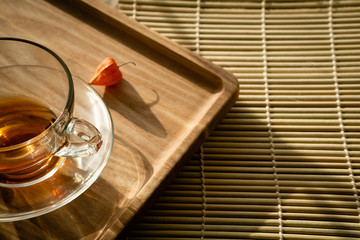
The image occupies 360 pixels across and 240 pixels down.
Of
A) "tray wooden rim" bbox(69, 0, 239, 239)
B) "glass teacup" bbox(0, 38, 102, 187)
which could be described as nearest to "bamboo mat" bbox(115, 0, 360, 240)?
"tray wooden rim" bbox(69, 0, 239, 239)

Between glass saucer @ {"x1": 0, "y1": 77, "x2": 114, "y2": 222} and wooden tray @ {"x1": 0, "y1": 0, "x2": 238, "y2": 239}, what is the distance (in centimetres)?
3

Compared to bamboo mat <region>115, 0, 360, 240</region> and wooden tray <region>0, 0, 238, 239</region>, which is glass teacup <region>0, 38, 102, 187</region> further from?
bamboo mat <region>115, 0, 360, 240</region>

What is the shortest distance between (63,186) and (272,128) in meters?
0.38

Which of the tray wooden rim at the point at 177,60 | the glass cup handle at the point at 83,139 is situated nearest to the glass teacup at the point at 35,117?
the glass cup handle at the point at 83,139

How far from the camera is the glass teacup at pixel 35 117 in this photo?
51 centimetres

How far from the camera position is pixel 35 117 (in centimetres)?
62

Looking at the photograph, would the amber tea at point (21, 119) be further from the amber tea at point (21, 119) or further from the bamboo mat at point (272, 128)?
the bamboo mat at point (272, 128)

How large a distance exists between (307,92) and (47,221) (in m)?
0.51

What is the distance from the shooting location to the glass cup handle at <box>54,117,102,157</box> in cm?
54

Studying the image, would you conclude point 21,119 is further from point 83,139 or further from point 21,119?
point 83,139

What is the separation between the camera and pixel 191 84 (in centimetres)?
69

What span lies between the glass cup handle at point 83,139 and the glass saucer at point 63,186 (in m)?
0.03

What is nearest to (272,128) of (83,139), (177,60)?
(177,60)

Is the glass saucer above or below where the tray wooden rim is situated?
below
